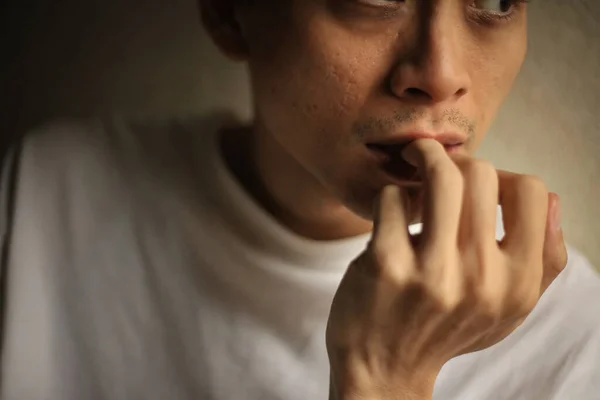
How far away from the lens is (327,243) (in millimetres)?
667

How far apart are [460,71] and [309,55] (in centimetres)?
14

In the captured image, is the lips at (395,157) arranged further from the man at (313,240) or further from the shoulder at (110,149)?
the shoulder at (110,149)

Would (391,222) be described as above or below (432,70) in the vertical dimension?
below

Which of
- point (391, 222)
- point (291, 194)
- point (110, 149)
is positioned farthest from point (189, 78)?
point (391, 222)

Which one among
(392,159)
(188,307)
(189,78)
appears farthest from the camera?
(189,78)

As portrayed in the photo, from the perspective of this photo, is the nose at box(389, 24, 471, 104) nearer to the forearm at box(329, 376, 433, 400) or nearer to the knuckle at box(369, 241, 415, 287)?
the knuckle at box(369, 241, 415, 287)

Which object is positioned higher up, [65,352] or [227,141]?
[227,141]

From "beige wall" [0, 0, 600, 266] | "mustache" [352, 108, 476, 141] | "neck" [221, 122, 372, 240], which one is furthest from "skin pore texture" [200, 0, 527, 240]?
"beige wall" [0, 0, 600, 266]

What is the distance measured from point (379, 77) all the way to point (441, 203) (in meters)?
0.14

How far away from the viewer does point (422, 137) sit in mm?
485

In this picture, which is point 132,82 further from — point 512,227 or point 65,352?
point 512,227

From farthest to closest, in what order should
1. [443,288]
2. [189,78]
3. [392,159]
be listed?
[189,78] < [392,159] < [443,288]

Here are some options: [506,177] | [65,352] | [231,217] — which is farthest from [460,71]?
[65,352]

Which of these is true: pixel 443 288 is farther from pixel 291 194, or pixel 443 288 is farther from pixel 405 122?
pixel 291 194
